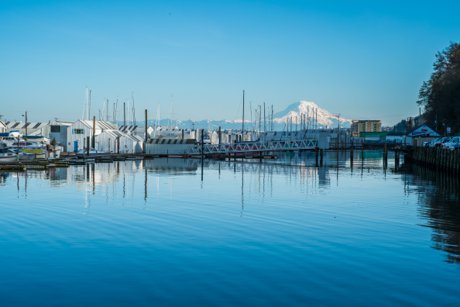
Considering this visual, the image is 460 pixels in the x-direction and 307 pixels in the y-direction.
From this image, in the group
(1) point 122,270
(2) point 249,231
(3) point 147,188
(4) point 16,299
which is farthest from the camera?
(3) point 147,188

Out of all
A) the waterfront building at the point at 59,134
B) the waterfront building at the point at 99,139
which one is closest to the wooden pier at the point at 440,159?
the waterfront building at the point at 99,139

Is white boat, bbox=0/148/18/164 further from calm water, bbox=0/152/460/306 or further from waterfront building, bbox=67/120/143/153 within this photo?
calm water, bbox=0/152/460/306

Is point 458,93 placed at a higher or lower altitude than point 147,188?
higher

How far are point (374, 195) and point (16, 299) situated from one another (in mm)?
25238

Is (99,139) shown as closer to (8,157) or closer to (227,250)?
(8,157)

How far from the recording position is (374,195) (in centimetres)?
3291

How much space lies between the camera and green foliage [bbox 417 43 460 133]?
7581cm

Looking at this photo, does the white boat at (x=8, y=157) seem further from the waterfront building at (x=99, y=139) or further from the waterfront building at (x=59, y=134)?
the waterfront building at (x=59, y=134)

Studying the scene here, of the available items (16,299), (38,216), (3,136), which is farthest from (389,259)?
(3,136)

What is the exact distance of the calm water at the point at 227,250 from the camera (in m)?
11.9

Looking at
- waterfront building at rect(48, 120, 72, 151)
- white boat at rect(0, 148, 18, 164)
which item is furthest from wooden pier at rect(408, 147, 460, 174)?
waterfront building at rect(48, 120, 72, 151)

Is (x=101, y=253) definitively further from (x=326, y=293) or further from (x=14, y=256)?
(x=326, y=293)

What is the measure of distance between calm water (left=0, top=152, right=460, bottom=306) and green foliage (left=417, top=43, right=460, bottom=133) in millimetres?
49952

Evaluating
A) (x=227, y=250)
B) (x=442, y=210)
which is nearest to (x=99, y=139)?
(x=442, y=210)
